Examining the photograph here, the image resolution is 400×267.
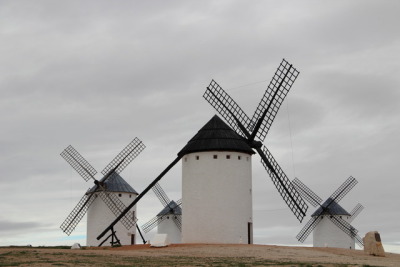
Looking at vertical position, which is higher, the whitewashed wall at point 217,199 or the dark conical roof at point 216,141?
the dark conical roof at point 216,141

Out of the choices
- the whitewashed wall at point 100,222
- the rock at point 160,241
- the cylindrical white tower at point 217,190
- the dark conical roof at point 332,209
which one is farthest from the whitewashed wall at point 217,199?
the dark conical roof at point 332,209

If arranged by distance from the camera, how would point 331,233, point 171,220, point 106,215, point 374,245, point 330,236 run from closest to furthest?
point 374,245 → point 106,215 → point 330,236 → point 331,233 → point 171,220

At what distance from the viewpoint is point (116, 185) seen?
160 feet

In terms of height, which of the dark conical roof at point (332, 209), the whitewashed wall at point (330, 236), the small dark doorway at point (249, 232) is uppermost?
the dark conical roof at point (332, 209)

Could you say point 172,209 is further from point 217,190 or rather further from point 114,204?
point 217,190

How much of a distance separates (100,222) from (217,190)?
53.5ft

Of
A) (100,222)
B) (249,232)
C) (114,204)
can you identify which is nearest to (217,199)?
(249,232)

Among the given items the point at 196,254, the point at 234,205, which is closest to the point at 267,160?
the point at 234,205

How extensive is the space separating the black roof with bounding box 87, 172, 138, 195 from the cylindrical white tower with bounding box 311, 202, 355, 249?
19182mm

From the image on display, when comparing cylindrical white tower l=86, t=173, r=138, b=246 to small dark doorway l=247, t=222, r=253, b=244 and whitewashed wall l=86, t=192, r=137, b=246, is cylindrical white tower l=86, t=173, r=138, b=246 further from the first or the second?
small dark doorway l=247, t=222, r=253, b=244

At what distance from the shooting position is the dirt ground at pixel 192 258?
21.4m

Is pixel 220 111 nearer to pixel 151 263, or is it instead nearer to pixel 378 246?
pixel 378 246

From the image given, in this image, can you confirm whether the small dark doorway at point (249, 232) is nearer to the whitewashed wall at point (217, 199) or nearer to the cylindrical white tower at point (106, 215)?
the whitewashed wall at point (217, 199)

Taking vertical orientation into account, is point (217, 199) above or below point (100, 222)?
below
